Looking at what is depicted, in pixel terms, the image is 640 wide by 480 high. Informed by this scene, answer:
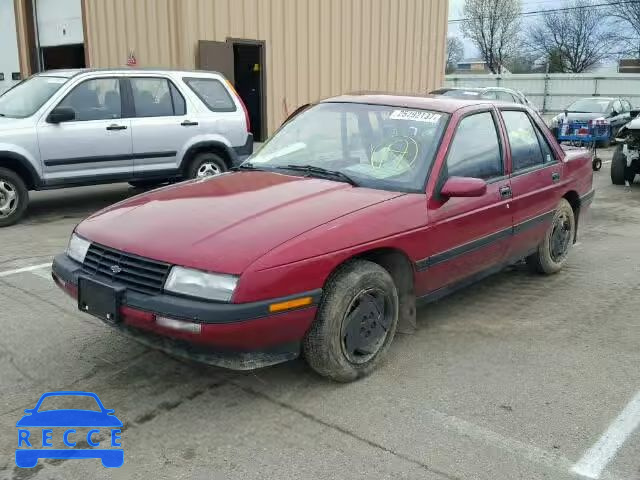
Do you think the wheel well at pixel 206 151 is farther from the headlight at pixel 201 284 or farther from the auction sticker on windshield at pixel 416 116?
the headlight at pixel 201 284

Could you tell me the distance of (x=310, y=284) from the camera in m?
3.16

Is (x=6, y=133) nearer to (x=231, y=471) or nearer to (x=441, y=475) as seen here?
(x=231, y=471)

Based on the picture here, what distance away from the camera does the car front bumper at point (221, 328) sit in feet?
9.64

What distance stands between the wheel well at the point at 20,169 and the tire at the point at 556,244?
548 centimetres

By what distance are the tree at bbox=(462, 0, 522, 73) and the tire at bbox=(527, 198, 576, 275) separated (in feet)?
190

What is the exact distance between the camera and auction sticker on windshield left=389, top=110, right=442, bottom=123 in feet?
13.9

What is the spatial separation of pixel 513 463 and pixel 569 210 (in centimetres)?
331

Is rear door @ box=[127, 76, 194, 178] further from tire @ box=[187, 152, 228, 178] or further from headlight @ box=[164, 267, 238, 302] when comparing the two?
headlight @ box=[164, 267, 238, 302]

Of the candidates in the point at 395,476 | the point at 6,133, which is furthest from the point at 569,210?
the point at 6,133

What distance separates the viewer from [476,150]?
4398 mm

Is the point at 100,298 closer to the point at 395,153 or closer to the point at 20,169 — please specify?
the point at 395,153

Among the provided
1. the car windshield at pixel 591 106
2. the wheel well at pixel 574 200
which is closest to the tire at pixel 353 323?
the wheel well at pixel 574 200

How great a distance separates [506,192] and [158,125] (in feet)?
16.6

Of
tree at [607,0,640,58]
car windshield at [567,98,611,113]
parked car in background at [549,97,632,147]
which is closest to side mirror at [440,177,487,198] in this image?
parked car in background at [549,97,632,147]
